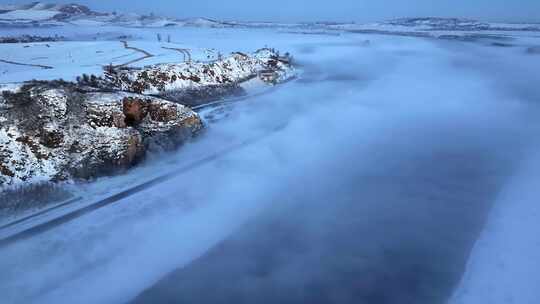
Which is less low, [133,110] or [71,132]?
[133,110]

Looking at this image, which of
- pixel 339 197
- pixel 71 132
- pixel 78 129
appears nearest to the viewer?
pixel 339 197

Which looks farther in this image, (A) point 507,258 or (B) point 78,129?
(B) point 78,129

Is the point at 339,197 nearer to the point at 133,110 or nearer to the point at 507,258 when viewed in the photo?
the point at 507,258

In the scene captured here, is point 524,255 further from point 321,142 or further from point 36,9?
point 36,9

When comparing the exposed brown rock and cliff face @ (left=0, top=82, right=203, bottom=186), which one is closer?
cliff face @ (left=0, top=82, right=203, bottom=186)

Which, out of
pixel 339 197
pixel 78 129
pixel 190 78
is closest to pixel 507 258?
pixel 339 197

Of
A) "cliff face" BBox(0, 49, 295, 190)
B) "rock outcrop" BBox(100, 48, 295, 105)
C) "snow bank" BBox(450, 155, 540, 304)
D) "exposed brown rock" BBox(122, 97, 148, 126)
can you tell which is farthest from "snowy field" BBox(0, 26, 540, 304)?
"exposed brown rock" BBox(122, 97, 148, 126)

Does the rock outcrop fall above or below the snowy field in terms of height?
above

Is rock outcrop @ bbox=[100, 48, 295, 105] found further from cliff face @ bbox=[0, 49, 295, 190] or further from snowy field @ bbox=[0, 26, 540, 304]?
cliff face @ bbox=[0, 49, 295, 190]
